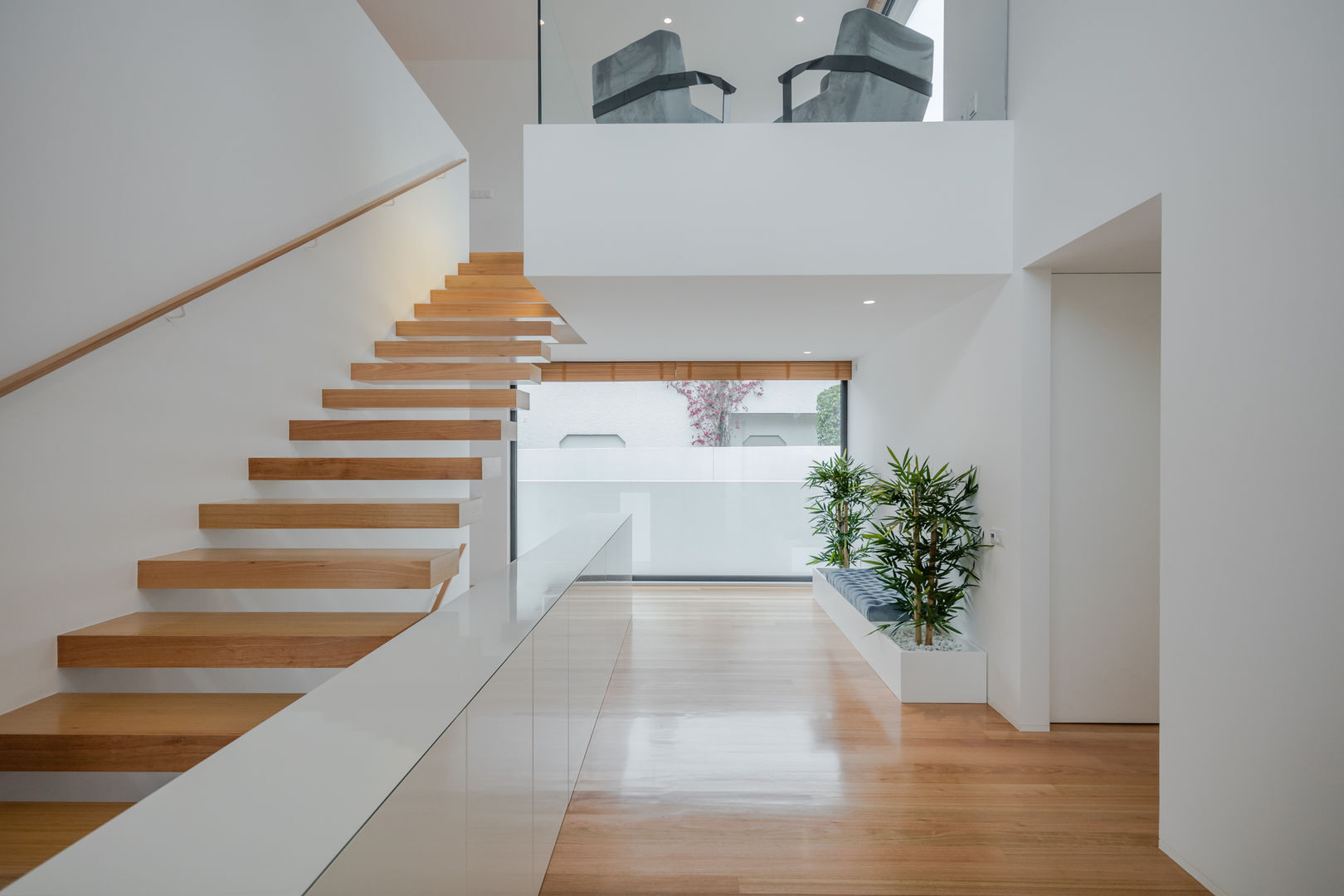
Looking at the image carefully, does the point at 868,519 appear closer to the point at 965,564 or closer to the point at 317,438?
the point at 965,564

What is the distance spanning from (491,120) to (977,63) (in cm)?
534

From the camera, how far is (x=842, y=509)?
5.69 meters

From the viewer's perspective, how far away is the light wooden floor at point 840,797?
6.90ft

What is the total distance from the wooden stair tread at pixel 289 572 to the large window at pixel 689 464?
174 inches

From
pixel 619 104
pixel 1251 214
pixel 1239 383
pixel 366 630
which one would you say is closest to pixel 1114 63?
pixel 1251 214

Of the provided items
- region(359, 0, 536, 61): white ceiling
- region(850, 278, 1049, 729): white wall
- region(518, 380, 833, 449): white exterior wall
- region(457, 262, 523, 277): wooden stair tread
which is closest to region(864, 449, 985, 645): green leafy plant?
region(850, 278, 1049, 729): white wall

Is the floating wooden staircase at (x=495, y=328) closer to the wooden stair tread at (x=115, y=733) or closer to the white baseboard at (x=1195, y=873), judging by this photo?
the wooden stair tread at (x=115, y=733)

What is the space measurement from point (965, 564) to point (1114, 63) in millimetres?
2328

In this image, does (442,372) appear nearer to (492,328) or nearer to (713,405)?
(492,328)

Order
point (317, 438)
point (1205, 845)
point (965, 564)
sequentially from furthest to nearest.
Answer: point (965, 564) → point (317, 438) → point (1205, 845)

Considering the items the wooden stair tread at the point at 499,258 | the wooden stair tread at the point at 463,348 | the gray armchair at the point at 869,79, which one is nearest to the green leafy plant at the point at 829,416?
the wooden stair tread at the point at 499,258

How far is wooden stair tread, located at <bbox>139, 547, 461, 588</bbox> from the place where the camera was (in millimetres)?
2266

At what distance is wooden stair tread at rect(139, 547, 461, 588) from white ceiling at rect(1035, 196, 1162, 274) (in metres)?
2.66

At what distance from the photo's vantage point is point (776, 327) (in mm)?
4699
